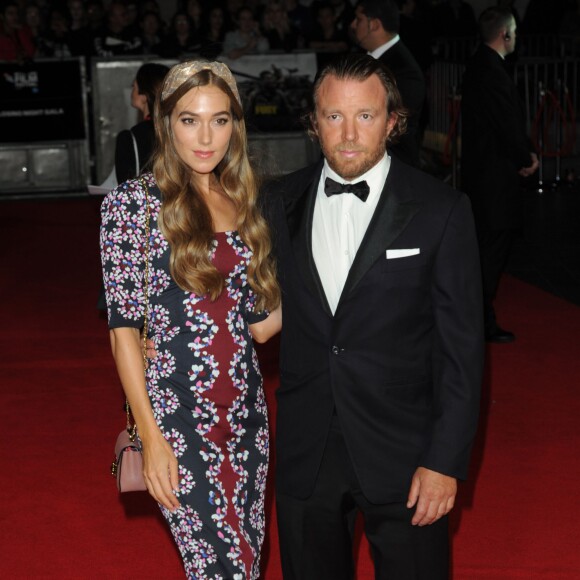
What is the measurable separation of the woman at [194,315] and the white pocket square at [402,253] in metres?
0.39

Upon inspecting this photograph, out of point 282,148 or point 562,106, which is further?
point 562,106

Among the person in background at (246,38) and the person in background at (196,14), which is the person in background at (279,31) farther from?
the person in background at (196,14)

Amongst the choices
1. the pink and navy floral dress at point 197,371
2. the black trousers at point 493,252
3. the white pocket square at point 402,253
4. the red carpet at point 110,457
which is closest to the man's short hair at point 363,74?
the white pocket square at point 402,253

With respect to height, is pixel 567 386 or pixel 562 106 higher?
pixel 562 106

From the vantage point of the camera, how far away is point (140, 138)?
17.3ft

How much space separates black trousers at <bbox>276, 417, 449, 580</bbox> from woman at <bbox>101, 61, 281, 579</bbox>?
0.17 metres

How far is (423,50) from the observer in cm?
1188

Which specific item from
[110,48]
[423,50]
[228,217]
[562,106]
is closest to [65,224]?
[110,48]

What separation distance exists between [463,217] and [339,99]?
43 cm

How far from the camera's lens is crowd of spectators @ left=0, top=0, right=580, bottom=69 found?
522 inches

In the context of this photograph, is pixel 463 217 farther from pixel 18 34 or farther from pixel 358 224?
pixel 18 34

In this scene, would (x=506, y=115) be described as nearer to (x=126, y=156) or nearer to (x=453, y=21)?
(x=126, y=156)

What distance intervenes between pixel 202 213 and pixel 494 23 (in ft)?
Answer: 15.0

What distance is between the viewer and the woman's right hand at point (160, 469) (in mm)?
2971
